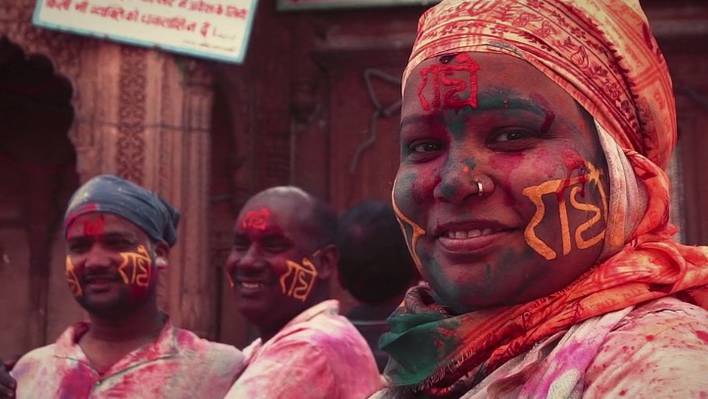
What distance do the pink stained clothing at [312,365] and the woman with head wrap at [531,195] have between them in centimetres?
148

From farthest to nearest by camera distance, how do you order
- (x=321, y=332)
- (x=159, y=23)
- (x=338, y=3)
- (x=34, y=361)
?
1. (x=338, y=3)
2. (x=159, y=23)
3. (x=34, y=361)
4. (x=321, y=332)

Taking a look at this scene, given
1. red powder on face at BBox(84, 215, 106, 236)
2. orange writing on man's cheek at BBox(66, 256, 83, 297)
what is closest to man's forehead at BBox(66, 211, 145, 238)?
red powder on face at BBox(84, 215, 106, 236)

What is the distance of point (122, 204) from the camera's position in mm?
4535

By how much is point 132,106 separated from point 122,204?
3.99 meters

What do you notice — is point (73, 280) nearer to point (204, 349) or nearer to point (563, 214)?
point (204, 349)

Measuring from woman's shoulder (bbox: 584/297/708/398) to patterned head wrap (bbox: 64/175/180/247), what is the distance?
9.16ft

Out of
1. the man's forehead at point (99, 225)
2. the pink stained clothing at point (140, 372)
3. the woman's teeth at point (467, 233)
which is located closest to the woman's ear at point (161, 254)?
the man's forehead at point (99, 225)

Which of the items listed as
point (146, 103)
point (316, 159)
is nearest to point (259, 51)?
point (316, 159)

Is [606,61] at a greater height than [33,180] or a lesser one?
greater

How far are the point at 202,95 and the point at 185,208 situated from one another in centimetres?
79

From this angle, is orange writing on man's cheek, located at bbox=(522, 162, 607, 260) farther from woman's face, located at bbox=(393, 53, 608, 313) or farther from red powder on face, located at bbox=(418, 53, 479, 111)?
red powder on face, located at bbox=(418, 53, 479, 111)

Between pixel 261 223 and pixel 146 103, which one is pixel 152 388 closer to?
pixel 261 223

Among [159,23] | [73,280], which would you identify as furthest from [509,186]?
[159,23]

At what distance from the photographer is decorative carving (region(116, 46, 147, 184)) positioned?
838cm
